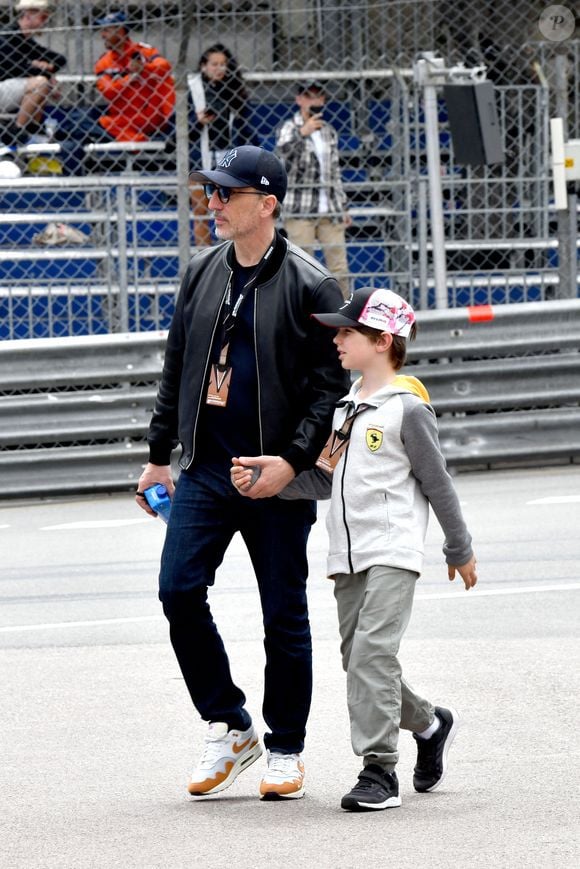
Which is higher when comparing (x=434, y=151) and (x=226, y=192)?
(x=434, y=151)

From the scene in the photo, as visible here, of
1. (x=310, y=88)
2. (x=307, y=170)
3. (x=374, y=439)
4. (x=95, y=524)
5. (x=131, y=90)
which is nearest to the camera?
(x=374, y=439)

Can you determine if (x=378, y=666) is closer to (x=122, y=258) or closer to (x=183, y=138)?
(x=183, y=138)

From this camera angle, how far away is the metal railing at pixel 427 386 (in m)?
11.5

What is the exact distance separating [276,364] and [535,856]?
5.06 feet

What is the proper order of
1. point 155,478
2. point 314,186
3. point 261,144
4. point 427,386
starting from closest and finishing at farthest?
point 155,478, point 427,386, point 314,186, point 261,144

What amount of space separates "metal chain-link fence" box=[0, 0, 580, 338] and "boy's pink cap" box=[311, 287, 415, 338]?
6.97 metres

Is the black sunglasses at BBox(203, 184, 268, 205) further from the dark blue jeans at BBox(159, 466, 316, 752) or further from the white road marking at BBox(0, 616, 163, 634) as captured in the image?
the white road marking at BBox(0, 616, 163, 634)

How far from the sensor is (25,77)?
14.8 m

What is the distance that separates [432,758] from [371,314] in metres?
1.31

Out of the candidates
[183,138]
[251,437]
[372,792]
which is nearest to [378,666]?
[372,792]

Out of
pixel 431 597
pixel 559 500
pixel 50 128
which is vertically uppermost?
pixel 50 128

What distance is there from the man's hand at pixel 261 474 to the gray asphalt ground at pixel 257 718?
3.00 ft

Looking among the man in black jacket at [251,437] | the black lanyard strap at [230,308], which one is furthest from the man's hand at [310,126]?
the black lanyard strap at [230,308]

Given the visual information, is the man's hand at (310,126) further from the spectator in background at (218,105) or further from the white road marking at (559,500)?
the white road marking at (559,500)
